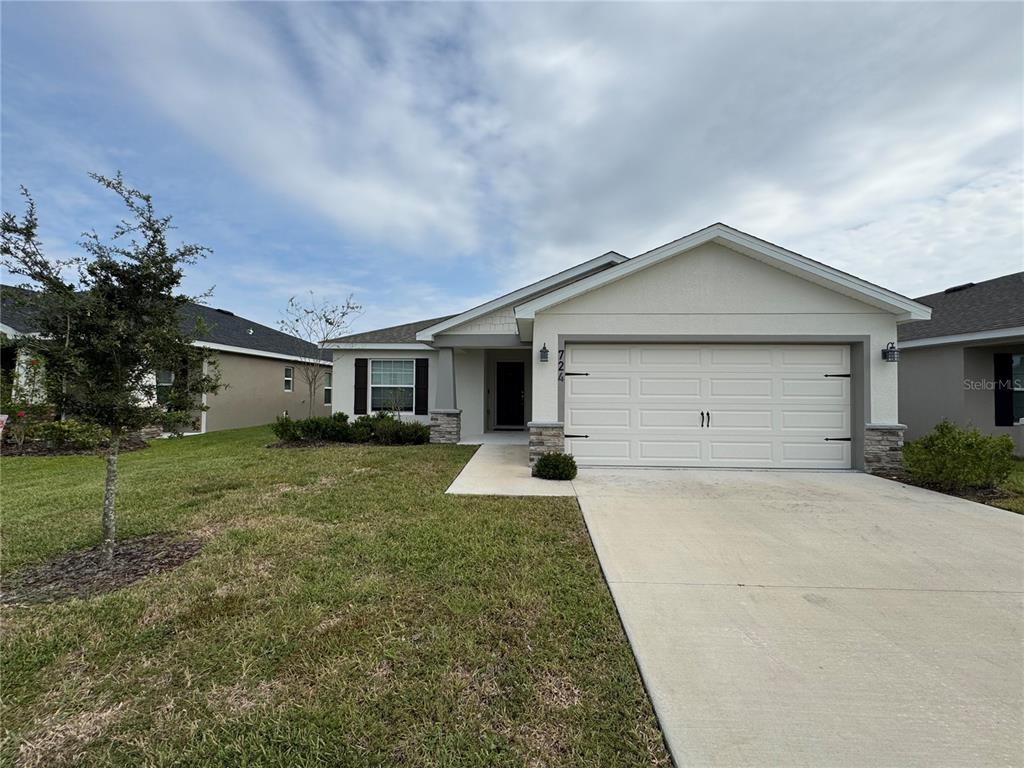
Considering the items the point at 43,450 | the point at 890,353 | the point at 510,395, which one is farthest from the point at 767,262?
the point at 43,450

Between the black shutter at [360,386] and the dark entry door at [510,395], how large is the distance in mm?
4281

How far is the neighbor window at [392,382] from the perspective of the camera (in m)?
13.7

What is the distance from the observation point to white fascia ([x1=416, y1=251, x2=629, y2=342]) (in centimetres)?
1125

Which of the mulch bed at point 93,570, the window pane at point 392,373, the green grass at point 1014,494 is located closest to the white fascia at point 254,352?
the window pane at point 392,373

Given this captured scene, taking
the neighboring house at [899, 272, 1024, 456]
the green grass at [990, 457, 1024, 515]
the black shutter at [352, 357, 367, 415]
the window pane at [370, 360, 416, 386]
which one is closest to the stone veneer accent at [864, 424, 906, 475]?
the green grass at [990, 457, 1024, 515]

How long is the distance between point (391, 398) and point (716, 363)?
9.51m

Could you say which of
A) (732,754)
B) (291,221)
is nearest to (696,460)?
(732,754)

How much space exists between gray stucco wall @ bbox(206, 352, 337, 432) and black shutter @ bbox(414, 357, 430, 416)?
269cm

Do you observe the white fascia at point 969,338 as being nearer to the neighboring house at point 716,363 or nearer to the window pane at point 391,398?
the neighboring house at point 716,363

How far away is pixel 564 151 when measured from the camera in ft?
37.1

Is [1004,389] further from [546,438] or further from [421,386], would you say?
[421,386]

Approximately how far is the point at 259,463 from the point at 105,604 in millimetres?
5848

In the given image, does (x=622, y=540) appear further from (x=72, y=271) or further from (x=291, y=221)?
(x=291, y=221)

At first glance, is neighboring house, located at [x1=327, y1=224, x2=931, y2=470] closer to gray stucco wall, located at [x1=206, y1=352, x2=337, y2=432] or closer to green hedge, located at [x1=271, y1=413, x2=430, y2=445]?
green hedge, located at [x1=271, y1=413, x2=430, y2=445]
